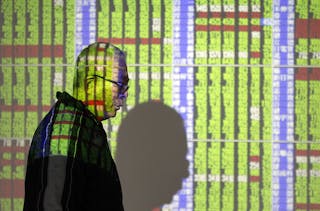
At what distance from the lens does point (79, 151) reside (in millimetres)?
1170

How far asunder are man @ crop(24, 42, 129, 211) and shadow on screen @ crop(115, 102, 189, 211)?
0.69 m

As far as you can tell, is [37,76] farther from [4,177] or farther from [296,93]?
[296,93]

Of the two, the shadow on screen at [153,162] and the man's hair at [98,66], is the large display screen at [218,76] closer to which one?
the shadow on screen at [153,162]

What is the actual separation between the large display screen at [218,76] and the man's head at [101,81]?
26.2 inches

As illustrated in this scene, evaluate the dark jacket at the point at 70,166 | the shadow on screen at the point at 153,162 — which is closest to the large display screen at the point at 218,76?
the shadow on screen at the point at 153,162

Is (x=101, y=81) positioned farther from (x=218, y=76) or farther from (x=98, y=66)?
(x=218, y=76)

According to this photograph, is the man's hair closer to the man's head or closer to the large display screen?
the man's head

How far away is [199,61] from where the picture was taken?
6.63 ft

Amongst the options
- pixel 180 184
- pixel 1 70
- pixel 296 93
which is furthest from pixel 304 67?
pixel 1 70

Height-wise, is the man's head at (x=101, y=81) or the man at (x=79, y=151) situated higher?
the man's head at (x=101, y=81)

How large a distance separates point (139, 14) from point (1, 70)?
0.57 meters

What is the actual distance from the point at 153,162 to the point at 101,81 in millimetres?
768

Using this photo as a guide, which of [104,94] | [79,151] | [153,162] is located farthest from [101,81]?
[153,162]

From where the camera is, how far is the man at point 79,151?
1.11 meters
